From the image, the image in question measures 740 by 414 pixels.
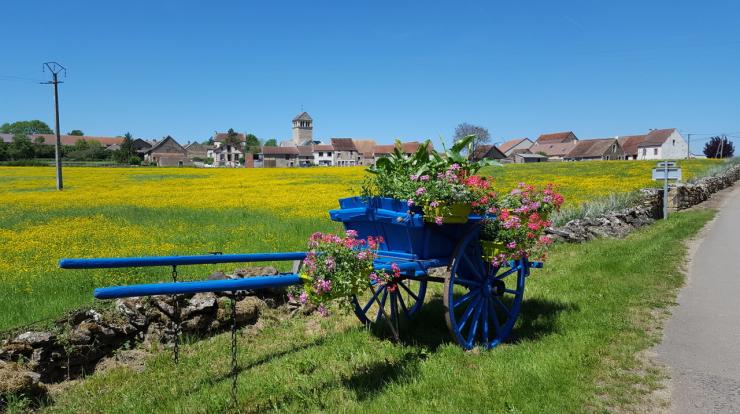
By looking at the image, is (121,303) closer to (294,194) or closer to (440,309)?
(440,309)

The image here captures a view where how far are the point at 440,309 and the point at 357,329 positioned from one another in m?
1.27

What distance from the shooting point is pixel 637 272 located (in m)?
8.14

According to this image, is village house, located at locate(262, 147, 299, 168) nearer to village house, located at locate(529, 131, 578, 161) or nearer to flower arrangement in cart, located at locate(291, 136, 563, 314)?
village house, located at locate(529, 131, 578, 161)

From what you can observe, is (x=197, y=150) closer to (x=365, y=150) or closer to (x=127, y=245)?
(x=365, y=150)

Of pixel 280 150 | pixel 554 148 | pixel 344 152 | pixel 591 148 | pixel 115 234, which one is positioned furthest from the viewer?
pixel 344 152

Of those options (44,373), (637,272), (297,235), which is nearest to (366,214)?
(44,373)

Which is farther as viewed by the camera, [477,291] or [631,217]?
[631,217]

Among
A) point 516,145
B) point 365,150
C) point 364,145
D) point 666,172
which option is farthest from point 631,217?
point 364,145

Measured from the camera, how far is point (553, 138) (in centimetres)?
11631

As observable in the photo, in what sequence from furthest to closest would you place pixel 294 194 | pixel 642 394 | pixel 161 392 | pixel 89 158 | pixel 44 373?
pixel 89 158
pixel 294 194
pixel 44 373
pixel 161 392
pixel 642 394

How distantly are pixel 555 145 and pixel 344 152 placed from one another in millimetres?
48163

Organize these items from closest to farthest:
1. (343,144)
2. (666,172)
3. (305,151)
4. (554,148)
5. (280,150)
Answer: (666,172)
(554,148)
(280,150)
(305,151)
(343,144)

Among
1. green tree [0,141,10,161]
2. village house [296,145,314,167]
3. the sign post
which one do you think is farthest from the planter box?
village house [296,145,314,167]

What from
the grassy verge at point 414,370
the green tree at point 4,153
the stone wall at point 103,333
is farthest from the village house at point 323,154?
the grassy verge at point 414,370
